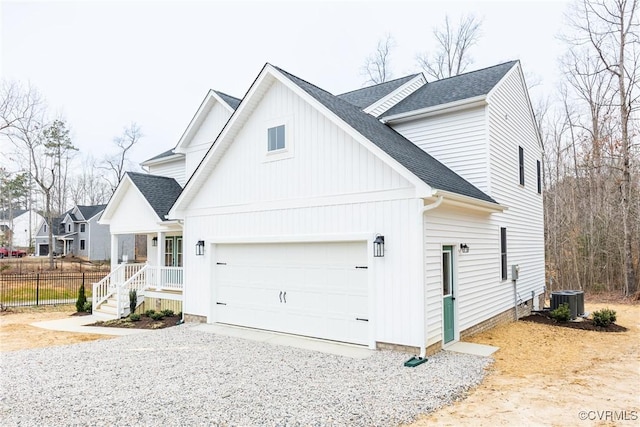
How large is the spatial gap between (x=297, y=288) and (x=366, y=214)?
2.47 meters

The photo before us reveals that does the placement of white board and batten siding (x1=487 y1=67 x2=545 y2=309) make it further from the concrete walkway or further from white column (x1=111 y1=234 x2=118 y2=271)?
white column (x1=111 y1=234 x2=118 y2=271)

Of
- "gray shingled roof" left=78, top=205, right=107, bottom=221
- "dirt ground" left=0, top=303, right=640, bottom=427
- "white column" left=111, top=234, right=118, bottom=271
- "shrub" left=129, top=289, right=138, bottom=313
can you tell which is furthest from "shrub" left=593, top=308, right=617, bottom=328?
"gray shingled roof" left=78, top=205, right=107, bottom=221

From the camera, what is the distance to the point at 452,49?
28172 mm

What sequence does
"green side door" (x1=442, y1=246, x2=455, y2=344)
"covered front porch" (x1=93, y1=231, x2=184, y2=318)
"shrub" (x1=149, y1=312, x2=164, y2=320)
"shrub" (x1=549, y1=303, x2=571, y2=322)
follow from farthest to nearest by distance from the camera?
"covered front porch" (x1=93, y1=231, x2=184, y2=318) < "shrub" (x1=149, y1=312, x2=164, y2=320) < "shrub" (x1=549, y1=303, x2=571, y2=322) < "green side door" (x1=442, y1=246, x2=455, y2=344)

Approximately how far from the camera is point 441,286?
26.5 ft

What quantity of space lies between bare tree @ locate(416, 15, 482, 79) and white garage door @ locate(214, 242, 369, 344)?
22369 millimetres

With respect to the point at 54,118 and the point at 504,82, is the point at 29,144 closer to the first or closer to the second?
the point at 54,118

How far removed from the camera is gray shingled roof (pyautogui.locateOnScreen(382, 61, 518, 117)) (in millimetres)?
10922

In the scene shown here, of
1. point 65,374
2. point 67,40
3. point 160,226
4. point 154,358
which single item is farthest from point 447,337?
point 67,40

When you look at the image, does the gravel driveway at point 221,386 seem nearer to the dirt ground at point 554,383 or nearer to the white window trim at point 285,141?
the dirt ground at point 554,383

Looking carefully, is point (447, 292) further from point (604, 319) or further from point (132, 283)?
point (132, 283)

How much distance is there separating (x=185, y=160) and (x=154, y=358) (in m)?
10.4

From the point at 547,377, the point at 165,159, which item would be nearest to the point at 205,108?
the point at 165,159

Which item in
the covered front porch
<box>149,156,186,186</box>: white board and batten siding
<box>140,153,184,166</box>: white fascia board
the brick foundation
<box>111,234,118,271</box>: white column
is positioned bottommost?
the brick foundation
